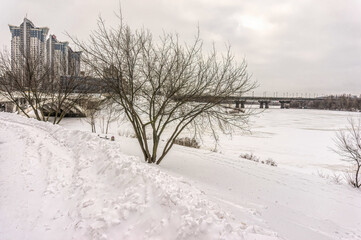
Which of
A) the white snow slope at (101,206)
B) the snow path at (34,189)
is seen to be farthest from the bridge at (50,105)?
the white snow slope at (101,206)

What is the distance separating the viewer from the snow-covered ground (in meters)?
3.31

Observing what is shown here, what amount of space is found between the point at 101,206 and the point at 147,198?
840mm

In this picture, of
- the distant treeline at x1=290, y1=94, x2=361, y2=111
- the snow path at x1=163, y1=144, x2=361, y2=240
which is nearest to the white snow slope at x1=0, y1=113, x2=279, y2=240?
the snow path at x1=163, y1=144, x2=361, y2=240

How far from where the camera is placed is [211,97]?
8.70 m

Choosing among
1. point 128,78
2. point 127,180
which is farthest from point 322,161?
point 127,180

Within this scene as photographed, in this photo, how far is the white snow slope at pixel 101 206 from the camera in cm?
320

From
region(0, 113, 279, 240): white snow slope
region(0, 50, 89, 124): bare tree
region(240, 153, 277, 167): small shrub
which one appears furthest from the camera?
region(0, 50, 89, 124): bare tree

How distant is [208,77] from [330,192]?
641 centimetres

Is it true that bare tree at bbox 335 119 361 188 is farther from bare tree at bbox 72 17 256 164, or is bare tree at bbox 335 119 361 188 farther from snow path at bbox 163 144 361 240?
bare tree at bbox 72 17 256 164

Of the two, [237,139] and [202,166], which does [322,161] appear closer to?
[237,139]

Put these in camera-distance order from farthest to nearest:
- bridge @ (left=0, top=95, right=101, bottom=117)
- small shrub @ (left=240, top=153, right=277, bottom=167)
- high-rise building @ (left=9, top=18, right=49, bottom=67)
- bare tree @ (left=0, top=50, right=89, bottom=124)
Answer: high-rise building @ (left=9, top=18, right=49, bottom=67) < bridge @ (left=0, top=95, right=101, bottom=117) < bare tree @ (left=0, top=50, right=89, bottom=124) < small shrub @ (left=240, top=153, right=277, bottom=167)

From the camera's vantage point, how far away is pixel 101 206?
3893 mm

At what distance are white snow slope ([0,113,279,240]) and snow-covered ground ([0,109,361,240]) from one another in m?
0.02

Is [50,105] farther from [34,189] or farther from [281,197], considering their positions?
[281,197]
